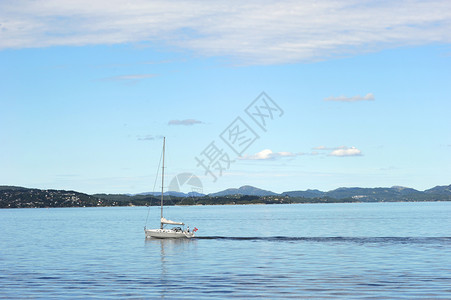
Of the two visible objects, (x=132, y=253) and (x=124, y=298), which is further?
(x=132, y=253)

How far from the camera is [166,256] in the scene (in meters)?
88.3

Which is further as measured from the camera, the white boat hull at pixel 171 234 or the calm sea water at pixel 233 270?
the white boat hull at pixel 171 234

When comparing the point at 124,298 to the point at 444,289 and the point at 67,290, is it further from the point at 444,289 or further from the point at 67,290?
the point at 444,289

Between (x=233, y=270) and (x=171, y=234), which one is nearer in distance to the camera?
(x=233, y=270)

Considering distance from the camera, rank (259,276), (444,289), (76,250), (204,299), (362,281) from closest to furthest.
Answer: (204,299)
(444,289)
(362,281)
(259,276)
(76,250)

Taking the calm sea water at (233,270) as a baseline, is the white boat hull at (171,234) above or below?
above

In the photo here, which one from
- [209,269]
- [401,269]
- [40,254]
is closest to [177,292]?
[209,269]

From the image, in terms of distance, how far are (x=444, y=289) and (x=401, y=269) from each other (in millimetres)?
15525

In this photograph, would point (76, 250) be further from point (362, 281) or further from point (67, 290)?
point (362, 281)

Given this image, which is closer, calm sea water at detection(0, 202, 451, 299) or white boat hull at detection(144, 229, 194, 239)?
calm sea water at detection(0, 202, 451, 299)

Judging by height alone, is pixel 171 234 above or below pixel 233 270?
above

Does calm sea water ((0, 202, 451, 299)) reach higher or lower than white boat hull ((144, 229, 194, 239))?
lower

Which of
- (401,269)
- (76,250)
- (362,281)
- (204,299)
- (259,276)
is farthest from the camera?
(76,250)

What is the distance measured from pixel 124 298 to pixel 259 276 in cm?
1864
